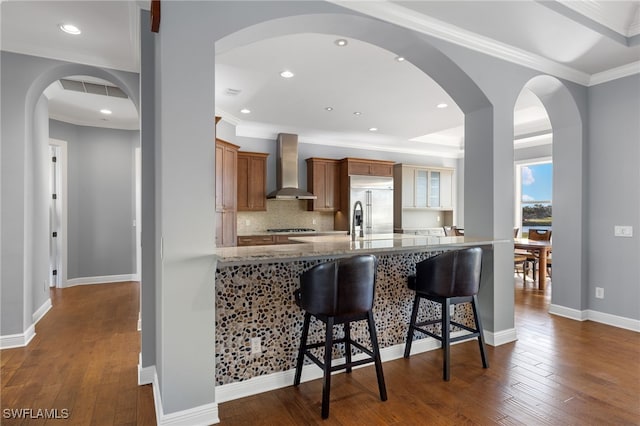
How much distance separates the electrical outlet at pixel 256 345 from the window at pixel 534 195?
7105mm

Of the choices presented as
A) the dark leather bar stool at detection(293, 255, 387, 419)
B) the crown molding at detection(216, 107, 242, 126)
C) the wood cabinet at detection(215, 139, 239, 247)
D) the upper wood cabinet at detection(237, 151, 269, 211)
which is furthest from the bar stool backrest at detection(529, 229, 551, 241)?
the crown molding at detection(216, 107, 242, 126)

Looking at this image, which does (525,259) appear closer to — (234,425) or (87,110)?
(234,425)

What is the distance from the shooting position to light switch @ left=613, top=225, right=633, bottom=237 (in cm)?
362

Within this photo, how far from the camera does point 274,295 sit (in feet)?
8.02

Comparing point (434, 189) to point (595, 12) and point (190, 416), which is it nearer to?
point (595, 12)

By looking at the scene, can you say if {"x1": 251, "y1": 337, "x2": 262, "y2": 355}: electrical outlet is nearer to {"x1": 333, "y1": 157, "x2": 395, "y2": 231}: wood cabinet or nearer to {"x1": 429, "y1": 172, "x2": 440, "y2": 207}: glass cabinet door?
{"x1": 333, "y1": 157, "x2": 395, "y2": 231}: wood cabinet

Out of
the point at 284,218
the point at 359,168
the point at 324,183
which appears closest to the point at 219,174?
the point at 284,218

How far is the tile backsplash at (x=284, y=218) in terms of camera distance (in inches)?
249

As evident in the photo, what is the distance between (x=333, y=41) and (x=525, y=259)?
490cm

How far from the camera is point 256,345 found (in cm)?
237

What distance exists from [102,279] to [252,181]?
3.19 metres

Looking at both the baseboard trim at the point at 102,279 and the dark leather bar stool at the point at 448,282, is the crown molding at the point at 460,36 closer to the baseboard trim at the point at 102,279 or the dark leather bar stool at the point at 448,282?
the dark leather bar stool at the point at 448,282

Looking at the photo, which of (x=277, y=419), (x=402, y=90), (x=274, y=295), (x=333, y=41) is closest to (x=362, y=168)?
(x=402, y=90)

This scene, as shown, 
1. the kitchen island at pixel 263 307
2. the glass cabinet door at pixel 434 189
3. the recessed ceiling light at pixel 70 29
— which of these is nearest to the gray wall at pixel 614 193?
the kitchen island at pixel 263 307
